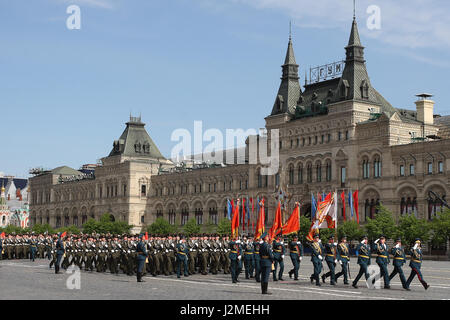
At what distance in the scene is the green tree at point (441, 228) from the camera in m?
52.8

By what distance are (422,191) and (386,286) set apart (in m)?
37.8

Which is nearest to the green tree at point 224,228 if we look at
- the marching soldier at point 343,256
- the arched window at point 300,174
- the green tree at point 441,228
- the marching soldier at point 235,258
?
the arched window at point 300,174

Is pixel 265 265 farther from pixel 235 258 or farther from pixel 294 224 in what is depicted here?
pixel 294 224

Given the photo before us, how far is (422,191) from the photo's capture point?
60.7 meters

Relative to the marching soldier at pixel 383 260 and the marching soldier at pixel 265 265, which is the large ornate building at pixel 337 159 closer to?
the marching soldier at pixel 383 260

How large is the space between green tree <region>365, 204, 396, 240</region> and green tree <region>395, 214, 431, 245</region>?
0.90m

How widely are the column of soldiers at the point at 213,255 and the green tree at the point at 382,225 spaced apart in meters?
24.1

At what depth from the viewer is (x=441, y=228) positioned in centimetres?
5300

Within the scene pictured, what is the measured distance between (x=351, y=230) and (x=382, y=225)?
126 inches

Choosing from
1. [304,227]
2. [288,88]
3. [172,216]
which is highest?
[288,88]

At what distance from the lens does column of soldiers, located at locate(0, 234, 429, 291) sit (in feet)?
83.4

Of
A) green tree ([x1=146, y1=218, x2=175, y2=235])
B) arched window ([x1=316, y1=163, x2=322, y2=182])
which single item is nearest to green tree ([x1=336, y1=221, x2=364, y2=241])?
arched window ([x1=316, y1=163, x2=322, y2=182])

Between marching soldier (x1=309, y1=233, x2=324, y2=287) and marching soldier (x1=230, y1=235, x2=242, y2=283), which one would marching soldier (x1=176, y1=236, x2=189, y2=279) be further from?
marching soldier (x1=309, y1=233, x2=324, y2=287)

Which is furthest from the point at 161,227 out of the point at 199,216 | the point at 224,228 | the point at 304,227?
the point at 304,227
